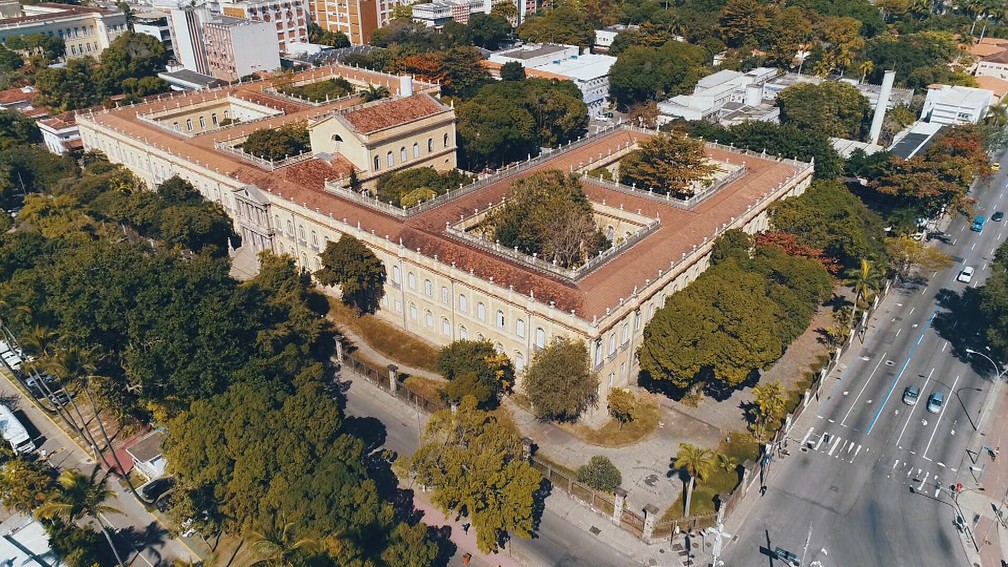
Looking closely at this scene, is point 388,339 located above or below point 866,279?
below

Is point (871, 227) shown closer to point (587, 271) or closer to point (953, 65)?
point (587, 271)

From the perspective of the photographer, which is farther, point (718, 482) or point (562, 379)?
point (562, 379)

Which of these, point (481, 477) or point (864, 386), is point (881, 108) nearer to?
point (864, 386)

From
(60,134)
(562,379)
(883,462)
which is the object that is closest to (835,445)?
(883,462)

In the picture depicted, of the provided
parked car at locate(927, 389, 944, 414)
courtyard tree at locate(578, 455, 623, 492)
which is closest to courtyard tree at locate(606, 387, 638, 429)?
courtyard tree at locate(578, 455, 623, 492)

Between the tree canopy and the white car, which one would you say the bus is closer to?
the tree canopy

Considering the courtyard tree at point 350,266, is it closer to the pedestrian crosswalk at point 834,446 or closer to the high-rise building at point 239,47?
the pedestrian crosswalk at point 834,446

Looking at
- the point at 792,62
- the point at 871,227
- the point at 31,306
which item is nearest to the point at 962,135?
the point at 871,227
